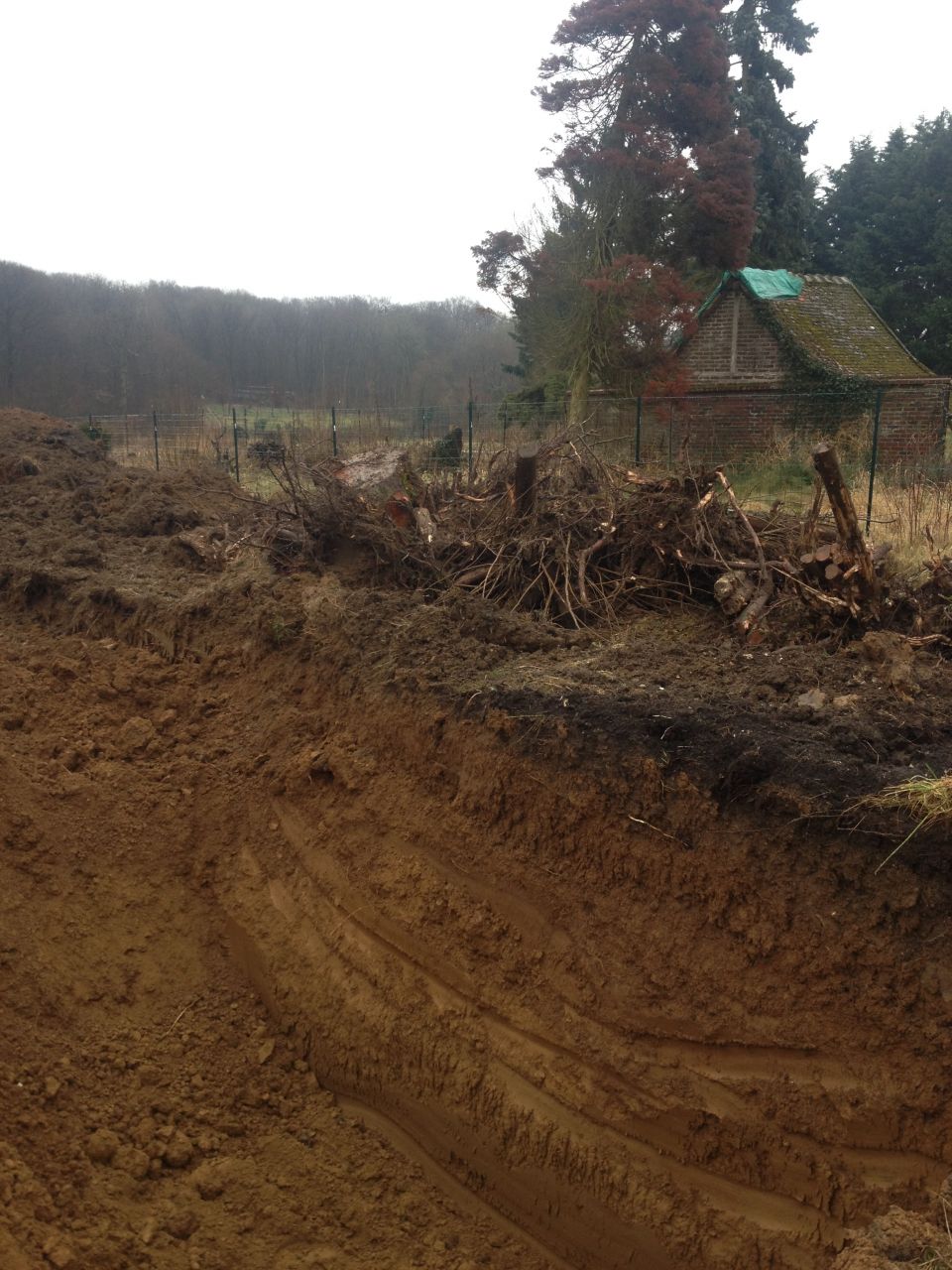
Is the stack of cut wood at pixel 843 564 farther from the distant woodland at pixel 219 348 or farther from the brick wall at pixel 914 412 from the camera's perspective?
the distant woodland at pixel 219 348

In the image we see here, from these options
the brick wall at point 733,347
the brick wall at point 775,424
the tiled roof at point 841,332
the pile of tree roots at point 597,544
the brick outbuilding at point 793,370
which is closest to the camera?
the pile of tree roots at point 597,544

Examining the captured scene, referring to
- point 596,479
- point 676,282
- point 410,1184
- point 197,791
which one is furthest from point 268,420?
point 410,1184

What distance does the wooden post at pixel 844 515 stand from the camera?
19.9ft

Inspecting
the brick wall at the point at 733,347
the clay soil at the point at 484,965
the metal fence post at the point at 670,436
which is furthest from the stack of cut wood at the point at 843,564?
the brick wall at the point at 733,347

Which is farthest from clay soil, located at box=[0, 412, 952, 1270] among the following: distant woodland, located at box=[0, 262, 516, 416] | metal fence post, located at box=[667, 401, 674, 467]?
distant woodland, located at box=[0, 262, 516, 416]

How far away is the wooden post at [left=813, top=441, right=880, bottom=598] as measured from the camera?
6.07 meters

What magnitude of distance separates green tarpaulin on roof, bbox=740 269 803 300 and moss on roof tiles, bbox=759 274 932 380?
148mm

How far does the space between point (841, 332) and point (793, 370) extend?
1842 millimetres

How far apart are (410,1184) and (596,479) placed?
5.59 meters

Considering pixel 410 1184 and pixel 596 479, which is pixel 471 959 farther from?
pixel 596 479

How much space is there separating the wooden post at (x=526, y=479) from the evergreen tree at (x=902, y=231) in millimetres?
27751

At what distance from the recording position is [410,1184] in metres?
3.97

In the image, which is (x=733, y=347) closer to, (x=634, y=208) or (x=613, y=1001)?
(x=634, y=208)

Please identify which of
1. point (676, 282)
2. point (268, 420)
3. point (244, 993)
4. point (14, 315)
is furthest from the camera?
point (14, 315)
